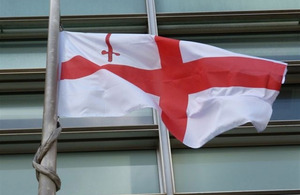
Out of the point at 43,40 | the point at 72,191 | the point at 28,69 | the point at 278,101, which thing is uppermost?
the point at 43,40

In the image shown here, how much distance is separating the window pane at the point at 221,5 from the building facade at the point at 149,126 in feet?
0.06

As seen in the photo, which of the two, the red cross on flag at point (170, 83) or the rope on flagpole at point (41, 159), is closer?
the rope on flagpole at point (41, 159)

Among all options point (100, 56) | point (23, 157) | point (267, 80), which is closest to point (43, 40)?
point (23, 157)

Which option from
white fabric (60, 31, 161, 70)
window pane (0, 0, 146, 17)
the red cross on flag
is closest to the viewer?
the red cross on flag

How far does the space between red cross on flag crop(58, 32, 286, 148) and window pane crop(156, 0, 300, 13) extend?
4212 mm

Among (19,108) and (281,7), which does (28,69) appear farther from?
(281,7)

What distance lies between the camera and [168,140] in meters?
8.88

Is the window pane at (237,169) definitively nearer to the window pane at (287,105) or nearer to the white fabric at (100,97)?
the window pane at (287,105)

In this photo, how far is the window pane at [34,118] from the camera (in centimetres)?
927

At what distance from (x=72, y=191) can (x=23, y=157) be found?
100cm

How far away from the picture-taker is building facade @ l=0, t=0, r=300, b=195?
8.59m

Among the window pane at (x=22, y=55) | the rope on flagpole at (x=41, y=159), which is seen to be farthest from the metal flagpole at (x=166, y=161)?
the rope on flagpole at (x=41, y=159)

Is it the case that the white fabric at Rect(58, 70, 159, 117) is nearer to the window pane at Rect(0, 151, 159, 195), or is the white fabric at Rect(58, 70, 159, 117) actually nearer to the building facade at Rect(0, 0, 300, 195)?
the building facade at Rect(0, 0, 300, 195)

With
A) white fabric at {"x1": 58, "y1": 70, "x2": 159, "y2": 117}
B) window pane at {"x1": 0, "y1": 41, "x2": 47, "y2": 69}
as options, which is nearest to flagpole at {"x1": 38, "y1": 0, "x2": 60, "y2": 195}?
white fabric at {"x1": 58, "y1": 70, "x2": 159, "y2": 117}
